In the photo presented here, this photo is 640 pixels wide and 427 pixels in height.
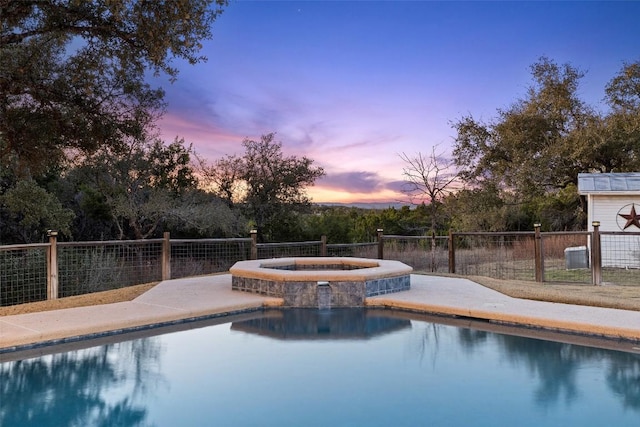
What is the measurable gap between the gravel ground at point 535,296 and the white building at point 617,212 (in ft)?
12.2

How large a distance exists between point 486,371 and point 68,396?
11.9 ft

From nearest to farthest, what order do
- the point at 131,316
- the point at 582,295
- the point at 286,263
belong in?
1. the point at 131,316
2. the point at 582,295
3. the point at 286,263

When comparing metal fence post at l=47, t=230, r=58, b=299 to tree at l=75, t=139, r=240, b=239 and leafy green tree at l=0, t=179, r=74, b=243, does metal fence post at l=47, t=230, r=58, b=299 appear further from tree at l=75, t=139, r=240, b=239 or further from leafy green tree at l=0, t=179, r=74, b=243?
tree at l=75, t=139, r=240, b=239

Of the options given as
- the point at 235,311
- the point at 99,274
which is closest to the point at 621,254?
the point at 235,311

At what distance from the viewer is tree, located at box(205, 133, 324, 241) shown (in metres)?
20.2

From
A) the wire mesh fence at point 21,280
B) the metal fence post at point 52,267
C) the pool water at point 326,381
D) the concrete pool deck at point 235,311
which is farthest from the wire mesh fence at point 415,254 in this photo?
the wire mesh fence at point 21,280

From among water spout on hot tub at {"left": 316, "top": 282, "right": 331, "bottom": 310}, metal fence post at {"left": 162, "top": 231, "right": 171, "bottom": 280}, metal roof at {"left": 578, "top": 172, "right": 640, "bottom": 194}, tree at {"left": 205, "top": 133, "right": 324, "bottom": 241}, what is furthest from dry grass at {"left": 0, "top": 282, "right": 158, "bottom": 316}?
tree at {"left": 205, "top": 133, "right": 324, "bottom": 241}

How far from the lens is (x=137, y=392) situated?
163 inches

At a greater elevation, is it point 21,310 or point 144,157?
point 144,157

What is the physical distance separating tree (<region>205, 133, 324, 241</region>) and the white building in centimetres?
1094

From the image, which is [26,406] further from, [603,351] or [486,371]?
[603,351]

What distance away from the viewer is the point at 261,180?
794 inches

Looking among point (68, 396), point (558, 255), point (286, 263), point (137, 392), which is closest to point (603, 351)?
point (137, 392)

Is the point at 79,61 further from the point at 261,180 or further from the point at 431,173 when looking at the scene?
the point at 261,180
